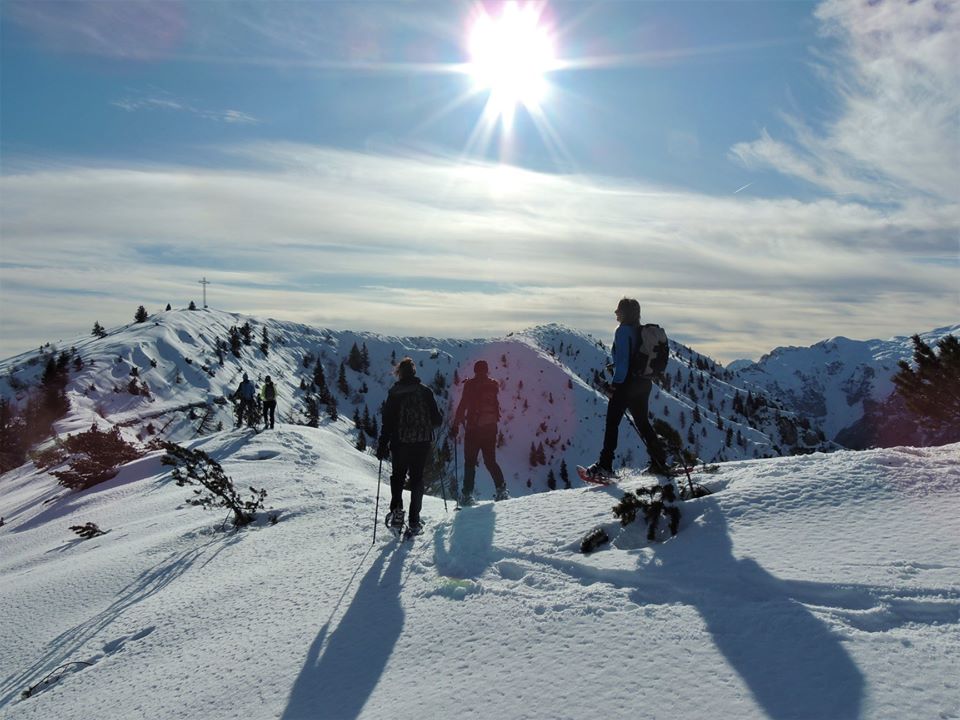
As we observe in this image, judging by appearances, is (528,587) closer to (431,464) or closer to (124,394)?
(431,464)

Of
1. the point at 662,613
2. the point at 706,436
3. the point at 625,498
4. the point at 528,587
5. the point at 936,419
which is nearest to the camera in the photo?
the point at 662,613

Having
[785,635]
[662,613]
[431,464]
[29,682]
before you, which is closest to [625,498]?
[662,613]

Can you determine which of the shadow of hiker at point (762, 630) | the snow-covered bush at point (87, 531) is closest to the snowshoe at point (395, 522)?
the shadow of hiker at point (762, 630)

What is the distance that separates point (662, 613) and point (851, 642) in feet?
3.45

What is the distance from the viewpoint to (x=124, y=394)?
42.1 metres

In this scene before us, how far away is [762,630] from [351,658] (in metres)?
2.67

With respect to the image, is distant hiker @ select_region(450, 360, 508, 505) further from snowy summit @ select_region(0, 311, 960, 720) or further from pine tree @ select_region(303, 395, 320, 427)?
pine tree @ select_region(303, 395, 320, 427)

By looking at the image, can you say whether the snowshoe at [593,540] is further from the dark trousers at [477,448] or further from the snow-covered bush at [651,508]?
the dark trousers at [477,448]

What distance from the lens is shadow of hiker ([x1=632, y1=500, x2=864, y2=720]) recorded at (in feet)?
9.15

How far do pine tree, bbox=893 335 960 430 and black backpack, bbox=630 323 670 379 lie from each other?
23.8 feet

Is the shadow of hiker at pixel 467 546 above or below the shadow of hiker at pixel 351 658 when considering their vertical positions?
above

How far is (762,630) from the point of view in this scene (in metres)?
3.43

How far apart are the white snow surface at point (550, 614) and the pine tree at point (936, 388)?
5993 millimetres

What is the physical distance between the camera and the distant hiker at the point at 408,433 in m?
6.93
